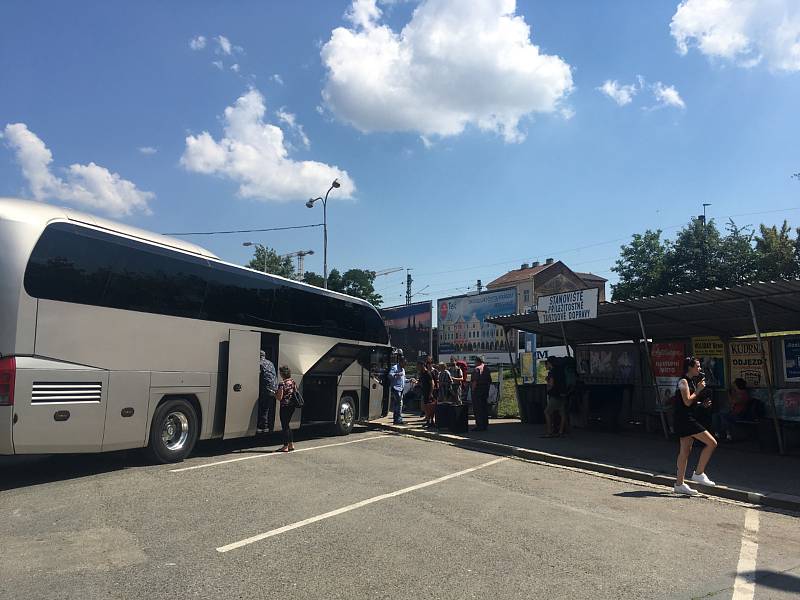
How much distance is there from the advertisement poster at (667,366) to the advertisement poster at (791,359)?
2056 millimetres

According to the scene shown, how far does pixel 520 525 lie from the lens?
6.35 metres

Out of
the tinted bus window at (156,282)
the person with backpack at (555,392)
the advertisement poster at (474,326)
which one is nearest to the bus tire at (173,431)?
the tinted bus window at (156,282)

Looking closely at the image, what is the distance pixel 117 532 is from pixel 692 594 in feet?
17.1

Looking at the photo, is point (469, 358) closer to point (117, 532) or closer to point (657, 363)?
point (657, 363)

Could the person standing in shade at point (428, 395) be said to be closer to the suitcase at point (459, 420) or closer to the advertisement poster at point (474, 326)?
the suitcase at point (459, 420)

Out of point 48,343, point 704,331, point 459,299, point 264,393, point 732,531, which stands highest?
point 459,299

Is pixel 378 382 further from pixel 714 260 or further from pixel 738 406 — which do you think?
pixel 714 260

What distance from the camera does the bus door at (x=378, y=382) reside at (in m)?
15.4

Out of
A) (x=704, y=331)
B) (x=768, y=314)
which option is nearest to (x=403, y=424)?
(x=704, y=331)

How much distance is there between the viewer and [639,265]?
5394 cm

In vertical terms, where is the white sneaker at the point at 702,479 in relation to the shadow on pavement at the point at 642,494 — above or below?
above

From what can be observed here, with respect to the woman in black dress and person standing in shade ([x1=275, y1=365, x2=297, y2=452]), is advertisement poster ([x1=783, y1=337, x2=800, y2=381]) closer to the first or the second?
the woman in black dress

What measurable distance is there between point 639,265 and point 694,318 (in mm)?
43945

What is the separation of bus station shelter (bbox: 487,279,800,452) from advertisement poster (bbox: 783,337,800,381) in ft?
1.19
